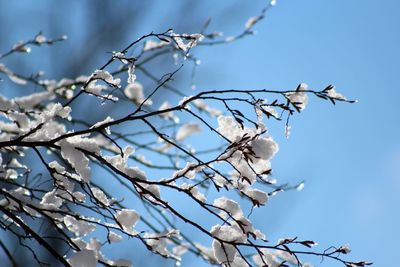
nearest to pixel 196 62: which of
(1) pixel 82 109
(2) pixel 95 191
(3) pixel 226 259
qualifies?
(2) pixel 95 191

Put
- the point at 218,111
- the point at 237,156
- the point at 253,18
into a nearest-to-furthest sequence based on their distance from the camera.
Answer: the point at 237,156 < the point at 253,18 < the point at 218,111

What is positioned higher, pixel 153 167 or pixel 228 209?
pixel 153 167

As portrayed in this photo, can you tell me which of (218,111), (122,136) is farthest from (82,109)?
(122,136)

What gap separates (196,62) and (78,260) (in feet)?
5.39

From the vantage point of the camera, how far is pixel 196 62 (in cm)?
321

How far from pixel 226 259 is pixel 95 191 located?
0.55 m

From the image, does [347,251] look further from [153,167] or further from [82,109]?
[82,109]

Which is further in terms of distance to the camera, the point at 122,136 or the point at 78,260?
the point at 122,136

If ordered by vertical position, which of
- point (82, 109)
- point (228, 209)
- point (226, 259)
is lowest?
point (226, 259)

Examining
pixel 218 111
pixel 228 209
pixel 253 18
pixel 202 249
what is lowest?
pixel 228 209

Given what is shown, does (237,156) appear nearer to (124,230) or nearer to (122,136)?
(124,230)

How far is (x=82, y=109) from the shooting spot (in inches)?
309

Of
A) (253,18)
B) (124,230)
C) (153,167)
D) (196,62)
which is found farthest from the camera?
(253,18)

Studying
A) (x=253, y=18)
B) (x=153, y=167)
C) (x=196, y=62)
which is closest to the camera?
(x=196, y=62)
